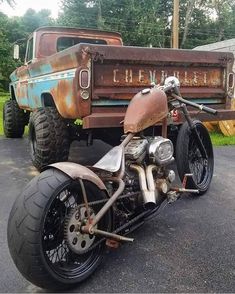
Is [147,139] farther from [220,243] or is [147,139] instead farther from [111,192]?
[220,243]

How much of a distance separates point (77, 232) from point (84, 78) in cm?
201

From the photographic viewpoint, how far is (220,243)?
323 centimetres

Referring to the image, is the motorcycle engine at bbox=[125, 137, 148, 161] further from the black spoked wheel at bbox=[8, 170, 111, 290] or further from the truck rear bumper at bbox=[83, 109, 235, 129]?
the truck rear bumper at bbox=[83, 109, 235, 129]

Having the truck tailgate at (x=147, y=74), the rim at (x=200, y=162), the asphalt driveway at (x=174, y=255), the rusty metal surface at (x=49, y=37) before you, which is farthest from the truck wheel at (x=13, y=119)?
the rim at (x=200, y=162)

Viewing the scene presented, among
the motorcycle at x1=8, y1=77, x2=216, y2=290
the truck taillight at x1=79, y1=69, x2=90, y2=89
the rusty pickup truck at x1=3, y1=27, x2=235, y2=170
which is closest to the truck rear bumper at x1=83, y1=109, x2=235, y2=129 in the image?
the rusty pickup truck at x1=3, y1=27, x2=235, y2=170

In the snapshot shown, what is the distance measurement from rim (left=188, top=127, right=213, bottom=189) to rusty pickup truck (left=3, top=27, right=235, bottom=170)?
1.04 feet

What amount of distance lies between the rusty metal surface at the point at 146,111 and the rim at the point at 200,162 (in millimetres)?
1091

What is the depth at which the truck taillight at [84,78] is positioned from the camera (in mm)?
4176

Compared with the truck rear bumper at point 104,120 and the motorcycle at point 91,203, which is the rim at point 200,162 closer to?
the truck rear bumper at point 104,120

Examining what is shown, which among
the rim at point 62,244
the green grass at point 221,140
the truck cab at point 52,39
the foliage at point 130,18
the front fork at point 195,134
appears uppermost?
the foliage at point 130,18

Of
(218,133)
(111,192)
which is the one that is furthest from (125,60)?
(218,133)

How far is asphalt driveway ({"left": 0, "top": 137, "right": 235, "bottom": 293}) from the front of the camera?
8.59 feet

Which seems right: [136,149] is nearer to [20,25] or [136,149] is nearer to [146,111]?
[146,111]

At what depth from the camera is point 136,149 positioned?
320 centimetres
